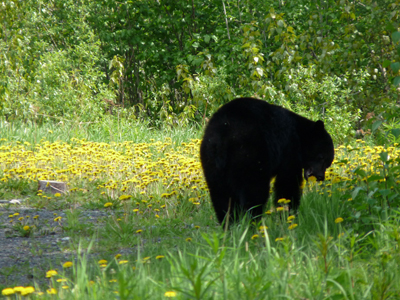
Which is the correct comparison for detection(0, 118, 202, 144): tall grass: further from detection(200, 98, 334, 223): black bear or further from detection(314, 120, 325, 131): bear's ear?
detection(200, 98, 334, 223): black bear

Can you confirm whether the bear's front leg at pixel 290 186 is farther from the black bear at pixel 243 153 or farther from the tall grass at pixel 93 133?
the tall grass at pixel 93 133

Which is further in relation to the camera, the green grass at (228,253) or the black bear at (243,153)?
the black bear at (243,153)

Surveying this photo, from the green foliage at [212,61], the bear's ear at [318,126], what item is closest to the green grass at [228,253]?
the bear's ear at [318,126]

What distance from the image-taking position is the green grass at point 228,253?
7.27 feet

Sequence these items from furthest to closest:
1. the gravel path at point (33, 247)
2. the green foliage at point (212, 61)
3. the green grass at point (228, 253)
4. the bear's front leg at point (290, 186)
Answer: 1. the green foliage at point (212, 61)
2. the bear's front leg at point (290, 186)
3. the gravel path at point (33, 247)
4. the green grass at point (228, 253)

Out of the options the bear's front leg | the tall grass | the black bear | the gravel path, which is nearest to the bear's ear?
the black bear

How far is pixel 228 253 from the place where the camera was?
2.80 metres

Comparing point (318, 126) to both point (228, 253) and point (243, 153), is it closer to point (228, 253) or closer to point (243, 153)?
point (243, 153)

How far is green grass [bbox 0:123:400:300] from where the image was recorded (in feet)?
7.27

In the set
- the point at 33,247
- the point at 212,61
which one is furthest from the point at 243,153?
the point at 212,61

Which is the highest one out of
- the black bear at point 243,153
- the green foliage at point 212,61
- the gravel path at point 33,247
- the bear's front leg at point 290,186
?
the green foliage at point 212,61

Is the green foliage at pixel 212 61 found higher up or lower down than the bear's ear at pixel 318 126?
higher up

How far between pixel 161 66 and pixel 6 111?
437 centimetres

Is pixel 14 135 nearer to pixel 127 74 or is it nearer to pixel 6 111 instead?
pixel 6 111
